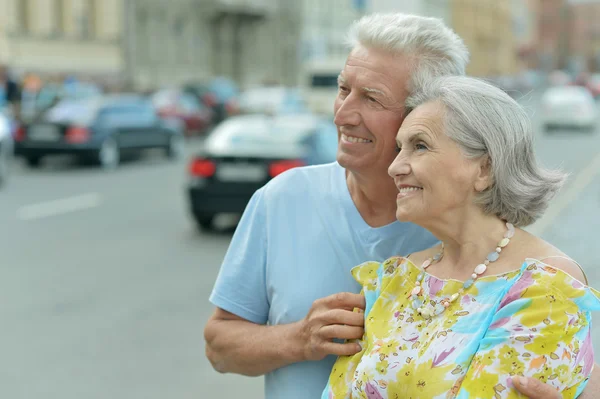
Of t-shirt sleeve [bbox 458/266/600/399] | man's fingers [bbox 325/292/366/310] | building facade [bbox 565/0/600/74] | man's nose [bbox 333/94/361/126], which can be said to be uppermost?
man's nose [bbox 333/94/361/126]

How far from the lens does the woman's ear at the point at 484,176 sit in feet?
6.98

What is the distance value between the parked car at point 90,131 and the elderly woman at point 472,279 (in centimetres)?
1947

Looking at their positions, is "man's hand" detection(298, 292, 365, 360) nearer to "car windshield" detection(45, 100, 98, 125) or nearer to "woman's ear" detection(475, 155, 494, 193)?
"woman's ear" detection(475, 155, 494, 193)

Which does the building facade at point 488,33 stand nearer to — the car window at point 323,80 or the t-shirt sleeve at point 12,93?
the car window at point 323,80

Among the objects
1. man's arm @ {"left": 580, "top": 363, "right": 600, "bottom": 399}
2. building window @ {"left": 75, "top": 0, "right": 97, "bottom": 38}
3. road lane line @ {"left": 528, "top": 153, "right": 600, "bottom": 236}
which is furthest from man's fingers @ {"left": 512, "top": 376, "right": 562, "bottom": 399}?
building window @ {"left": 75, "top": 0, "right": 97, "bottom": 38}

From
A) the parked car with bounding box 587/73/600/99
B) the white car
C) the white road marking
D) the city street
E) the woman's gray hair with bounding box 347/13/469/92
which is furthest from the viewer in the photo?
the parked car with bounding box 587/73/600/99

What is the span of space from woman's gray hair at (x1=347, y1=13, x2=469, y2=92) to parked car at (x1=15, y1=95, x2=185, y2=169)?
1914 centimetres

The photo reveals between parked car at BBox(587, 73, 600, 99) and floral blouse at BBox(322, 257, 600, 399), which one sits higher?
floral blouse at BBox(322, 257, 600, 399)

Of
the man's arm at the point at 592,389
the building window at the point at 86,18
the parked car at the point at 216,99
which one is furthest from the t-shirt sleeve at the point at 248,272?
the building window at the point at 86,18

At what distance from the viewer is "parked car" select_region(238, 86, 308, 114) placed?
29.8m

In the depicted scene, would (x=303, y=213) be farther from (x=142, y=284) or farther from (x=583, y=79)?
(x=583, y=79)

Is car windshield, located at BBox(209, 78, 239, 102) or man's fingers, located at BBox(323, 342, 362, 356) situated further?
car windshield, located at BBox(209, 78, 239, 102)

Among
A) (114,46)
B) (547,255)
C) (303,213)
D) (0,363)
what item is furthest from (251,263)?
(114,46)

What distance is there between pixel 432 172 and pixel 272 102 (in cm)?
2860
